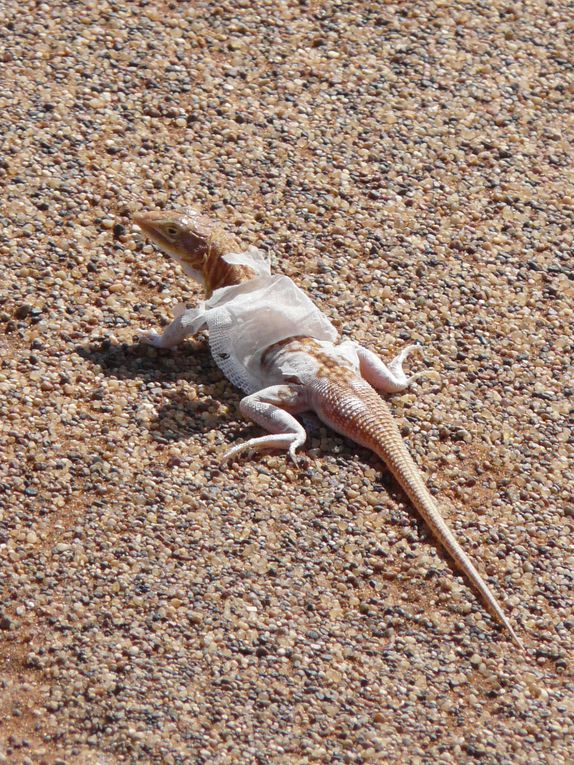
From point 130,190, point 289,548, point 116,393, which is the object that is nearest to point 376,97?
point 130,190

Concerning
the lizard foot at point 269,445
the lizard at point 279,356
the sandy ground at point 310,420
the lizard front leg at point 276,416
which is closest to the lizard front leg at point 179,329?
the lizard at point 279,356

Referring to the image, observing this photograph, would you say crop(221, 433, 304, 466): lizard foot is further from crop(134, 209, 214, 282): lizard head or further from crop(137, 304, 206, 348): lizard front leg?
crop(134, 209, 214, 282): lizard head

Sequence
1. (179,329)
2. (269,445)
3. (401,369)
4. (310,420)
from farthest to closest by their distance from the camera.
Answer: (401,369) < (179,329) < (310,420) < (269,445)

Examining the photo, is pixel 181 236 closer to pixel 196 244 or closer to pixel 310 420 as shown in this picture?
pixel 196 244

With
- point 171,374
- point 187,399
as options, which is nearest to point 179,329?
point 171,374

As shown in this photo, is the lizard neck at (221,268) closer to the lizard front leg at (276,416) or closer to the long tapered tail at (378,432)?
the lizard front leg at (276,416)

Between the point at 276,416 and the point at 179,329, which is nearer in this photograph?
the point at 276,416

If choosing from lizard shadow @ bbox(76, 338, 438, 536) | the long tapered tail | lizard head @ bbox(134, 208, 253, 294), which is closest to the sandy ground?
lizard shadow @ bbox(76, 338, 438, 536)
